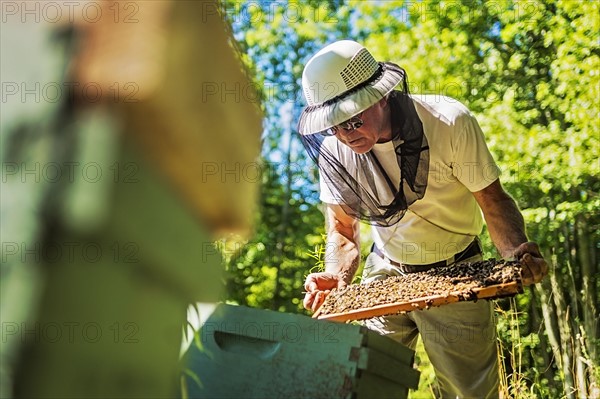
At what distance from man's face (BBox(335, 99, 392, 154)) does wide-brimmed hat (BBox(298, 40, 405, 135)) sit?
7 cm

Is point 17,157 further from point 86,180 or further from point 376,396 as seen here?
point 376,396

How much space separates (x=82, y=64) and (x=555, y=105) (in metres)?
7.87

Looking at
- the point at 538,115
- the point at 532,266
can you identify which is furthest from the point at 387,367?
the point at 538,115

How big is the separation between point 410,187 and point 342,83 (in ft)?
1.67

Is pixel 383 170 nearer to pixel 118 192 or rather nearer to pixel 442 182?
pixel 442 182

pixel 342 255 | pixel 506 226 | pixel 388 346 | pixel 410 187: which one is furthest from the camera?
pixel 342 255

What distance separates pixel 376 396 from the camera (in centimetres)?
184

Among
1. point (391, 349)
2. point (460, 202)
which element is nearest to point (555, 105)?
point (460, 202)

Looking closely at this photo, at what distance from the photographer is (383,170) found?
9.84ft

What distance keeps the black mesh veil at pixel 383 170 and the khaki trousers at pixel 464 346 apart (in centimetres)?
44

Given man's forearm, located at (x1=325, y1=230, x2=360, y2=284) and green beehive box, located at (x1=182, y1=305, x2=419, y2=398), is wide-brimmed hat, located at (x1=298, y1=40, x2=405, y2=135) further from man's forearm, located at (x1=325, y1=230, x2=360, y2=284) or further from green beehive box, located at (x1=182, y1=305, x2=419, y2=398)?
green beehive box, located at (x1=182, y1=305, x2=419, y2=398)

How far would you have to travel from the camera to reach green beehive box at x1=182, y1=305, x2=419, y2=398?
1.76 metres

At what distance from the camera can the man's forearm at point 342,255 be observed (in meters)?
3.17

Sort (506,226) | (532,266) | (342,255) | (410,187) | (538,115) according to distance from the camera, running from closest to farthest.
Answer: (532,266) → (506,226) → (410,187) → (342,255) → (538,115)
